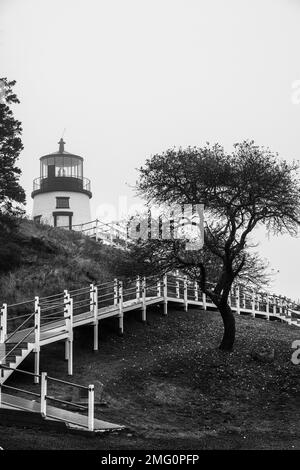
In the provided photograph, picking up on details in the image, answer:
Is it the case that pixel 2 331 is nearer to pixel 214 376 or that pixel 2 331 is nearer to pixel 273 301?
pixel 214 376

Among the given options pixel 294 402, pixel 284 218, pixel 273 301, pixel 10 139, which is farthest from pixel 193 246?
pixel 273 301

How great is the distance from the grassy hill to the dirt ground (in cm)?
414

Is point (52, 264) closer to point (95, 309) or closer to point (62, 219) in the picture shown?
point (95, 309)

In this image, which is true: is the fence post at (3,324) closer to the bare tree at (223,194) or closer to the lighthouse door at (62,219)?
the bare tree at (223,194)

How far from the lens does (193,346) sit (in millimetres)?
32000

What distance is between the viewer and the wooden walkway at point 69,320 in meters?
19.3

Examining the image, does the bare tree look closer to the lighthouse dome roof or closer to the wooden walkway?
the wooden walkway

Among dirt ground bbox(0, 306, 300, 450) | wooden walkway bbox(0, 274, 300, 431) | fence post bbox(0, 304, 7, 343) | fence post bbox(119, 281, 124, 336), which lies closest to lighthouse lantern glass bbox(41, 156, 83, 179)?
wooden walkway bbox(0, 274, 300, 431)

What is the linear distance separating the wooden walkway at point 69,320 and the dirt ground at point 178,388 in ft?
2.44

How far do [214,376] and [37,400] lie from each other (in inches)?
320

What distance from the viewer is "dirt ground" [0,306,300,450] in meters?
18.8

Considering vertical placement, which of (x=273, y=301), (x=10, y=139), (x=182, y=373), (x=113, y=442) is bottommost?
(x=113, y=442)

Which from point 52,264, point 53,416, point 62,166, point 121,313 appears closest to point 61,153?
point 62,166

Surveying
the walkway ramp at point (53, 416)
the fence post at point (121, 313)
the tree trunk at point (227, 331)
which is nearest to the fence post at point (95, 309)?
the fence post at point (121, 313)
